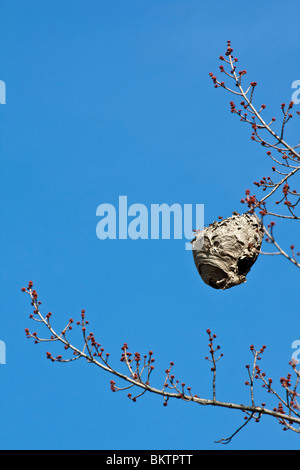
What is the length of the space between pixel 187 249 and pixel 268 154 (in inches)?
62.9

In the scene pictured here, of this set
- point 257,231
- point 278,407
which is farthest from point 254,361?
point 257,231

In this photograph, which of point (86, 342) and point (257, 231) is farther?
point (257, 231)

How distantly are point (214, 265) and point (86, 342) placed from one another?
1.84 m

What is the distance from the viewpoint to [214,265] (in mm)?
8180

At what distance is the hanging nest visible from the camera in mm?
8125

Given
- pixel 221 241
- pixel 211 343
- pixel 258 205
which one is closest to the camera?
pixel 258 205

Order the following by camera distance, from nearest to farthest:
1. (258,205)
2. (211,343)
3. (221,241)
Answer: (258,205) < (211,343) < (221,241)

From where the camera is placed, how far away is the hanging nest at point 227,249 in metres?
8.12

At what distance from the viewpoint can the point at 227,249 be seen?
26.6 ft

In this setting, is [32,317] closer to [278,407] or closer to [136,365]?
[136,365]

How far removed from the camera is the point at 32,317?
7930 millimetres

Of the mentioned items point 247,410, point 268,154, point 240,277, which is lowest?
point 247,410

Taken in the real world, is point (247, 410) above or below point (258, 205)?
below

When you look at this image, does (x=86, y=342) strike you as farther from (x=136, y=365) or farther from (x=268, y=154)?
(x=268, y=154)
